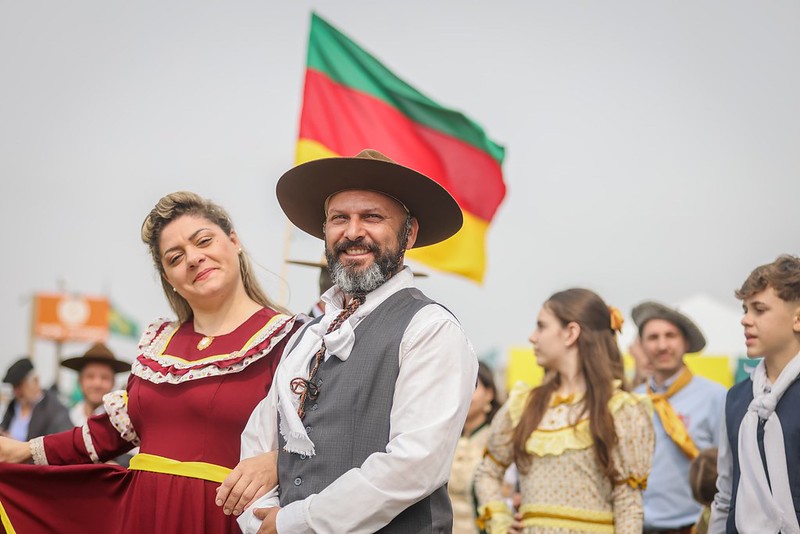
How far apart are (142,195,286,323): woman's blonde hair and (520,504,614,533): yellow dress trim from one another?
1.52m

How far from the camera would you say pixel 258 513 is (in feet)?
8.93

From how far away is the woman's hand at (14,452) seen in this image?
3.74 meters

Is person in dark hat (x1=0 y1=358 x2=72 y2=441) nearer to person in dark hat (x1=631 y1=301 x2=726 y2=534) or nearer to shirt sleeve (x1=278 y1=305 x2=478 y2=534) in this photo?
person in dark hat (x1=631 y1=301 x2=726 y2=534)

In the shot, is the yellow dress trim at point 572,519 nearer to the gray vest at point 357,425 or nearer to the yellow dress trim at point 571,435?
the yellow dress trim at point 571,435

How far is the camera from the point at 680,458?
18.0 feet

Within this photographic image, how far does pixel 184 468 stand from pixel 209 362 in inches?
15.7

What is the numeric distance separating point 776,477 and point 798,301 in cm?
75

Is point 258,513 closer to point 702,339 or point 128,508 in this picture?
point 128,508

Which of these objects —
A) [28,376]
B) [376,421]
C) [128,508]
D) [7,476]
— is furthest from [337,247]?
[28,376]

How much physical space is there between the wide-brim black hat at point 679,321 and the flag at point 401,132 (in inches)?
61.9

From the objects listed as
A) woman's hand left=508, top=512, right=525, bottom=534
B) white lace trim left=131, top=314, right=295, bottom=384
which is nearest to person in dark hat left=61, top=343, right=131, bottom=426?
white lace trim left=131, top=314, right=295, bottom=384

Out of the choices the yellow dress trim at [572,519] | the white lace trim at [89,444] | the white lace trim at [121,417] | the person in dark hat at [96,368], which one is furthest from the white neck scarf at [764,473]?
the person in dark hat at [96,368]

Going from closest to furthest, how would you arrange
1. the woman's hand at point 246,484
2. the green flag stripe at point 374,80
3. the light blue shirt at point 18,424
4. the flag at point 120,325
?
1. the woman's hand at point 246,484
2. the green flag stripe at point 374,80
3. the light blue shirt at point 18,424
4. the flag at point 120,325

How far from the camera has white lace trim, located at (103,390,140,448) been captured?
3711 millimetres
